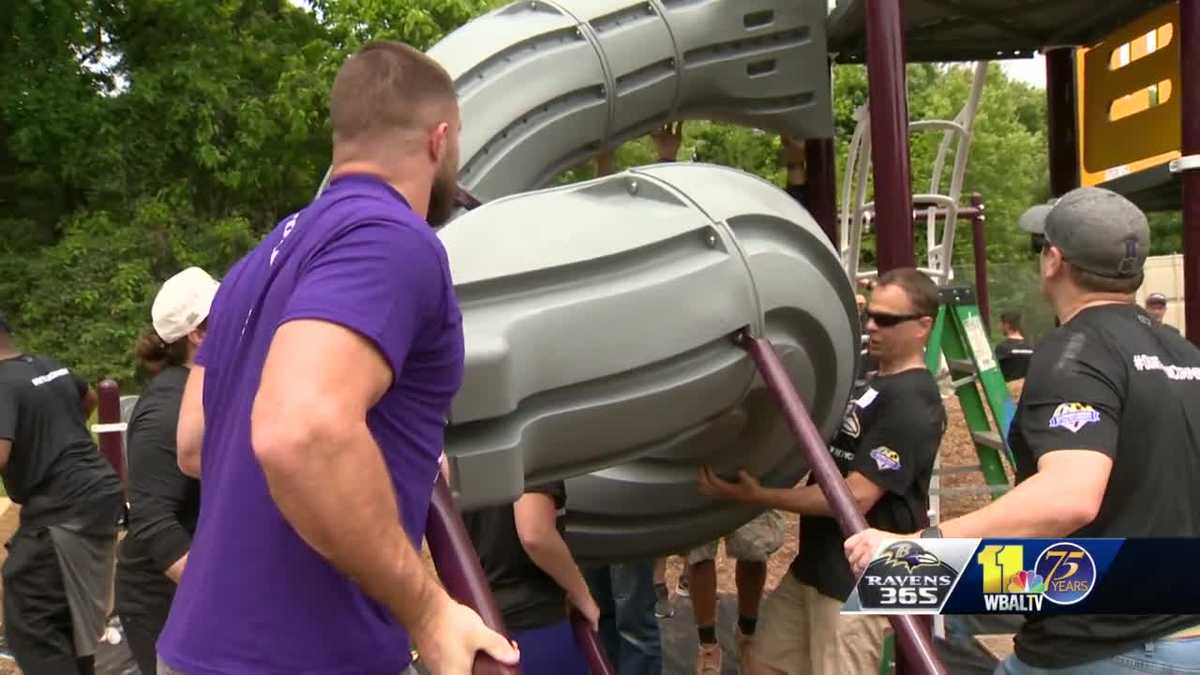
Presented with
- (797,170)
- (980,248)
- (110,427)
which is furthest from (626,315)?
(980,248)

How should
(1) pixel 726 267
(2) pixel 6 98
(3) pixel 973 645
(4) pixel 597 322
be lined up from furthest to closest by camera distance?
(2) pixel 6 98 < (3) pixel 973 645 < (1) pixel 726 267 < (4) pixel 597 322

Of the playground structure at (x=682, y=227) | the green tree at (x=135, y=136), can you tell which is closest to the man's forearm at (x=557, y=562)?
the playground structure at (x=682, y=227)

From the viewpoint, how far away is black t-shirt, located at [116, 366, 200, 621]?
316cm

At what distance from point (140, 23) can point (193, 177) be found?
2257 mm

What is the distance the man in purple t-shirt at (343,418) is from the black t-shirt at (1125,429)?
110cm

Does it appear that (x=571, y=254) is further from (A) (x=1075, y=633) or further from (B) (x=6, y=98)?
(B) (x=6, y=98)

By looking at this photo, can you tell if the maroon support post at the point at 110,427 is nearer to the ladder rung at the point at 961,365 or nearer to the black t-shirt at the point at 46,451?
the black t-shirt at the point at 46,451

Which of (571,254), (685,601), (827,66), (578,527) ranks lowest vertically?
(685,601)

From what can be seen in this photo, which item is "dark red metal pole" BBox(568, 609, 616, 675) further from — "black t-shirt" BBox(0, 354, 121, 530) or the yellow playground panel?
the yellow playground panel

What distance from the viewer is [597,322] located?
255 centimetres

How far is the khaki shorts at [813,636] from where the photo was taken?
347cm

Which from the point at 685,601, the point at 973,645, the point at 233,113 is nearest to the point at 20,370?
the point at 685,601

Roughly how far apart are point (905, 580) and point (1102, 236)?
77 cm

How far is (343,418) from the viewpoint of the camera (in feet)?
4.51
